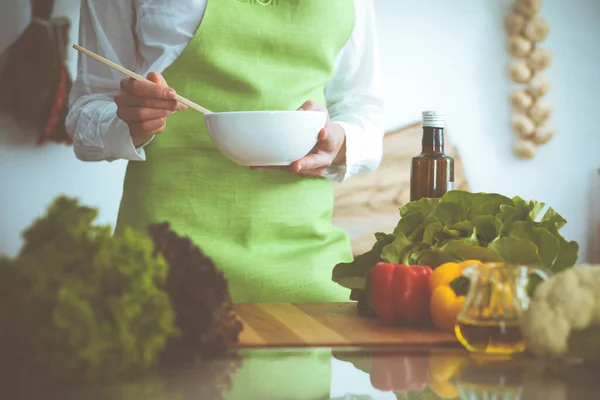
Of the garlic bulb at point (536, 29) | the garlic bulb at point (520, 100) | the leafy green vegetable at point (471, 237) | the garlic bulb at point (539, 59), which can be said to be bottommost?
the leafy green vegetable at point (471, 237)

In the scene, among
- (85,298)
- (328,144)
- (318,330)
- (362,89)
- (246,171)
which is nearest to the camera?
(85,298)

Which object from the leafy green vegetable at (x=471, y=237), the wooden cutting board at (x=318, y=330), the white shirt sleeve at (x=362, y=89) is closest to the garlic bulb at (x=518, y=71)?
the white shirt sleeve at (x=362, y=89)

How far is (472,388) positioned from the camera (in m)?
0.73

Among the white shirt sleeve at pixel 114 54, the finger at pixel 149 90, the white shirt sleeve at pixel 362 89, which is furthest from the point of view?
the white shirt sleeve at pixel 362 89

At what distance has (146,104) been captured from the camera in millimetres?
1240

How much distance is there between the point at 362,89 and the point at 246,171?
0.32 metres

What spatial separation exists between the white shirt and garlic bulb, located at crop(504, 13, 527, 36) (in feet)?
5.02

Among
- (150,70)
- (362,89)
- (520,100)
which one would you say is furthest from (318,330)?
(520,100)

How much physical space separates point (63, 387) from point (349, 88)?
104 cm

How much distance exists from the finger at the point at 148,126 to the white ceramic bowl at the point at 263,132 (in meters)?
0.25

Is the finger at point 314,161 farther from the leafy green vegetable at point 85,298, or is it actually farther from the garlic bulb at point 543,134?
the garlic bulb at point 543,134

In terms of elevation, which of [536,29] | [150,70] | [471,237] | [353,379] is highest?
[536,29]

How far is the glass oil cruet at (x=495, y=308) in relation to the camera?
0.83 metres

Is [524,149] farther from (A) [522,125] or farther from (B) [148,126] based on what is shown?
(B) [148,126]
